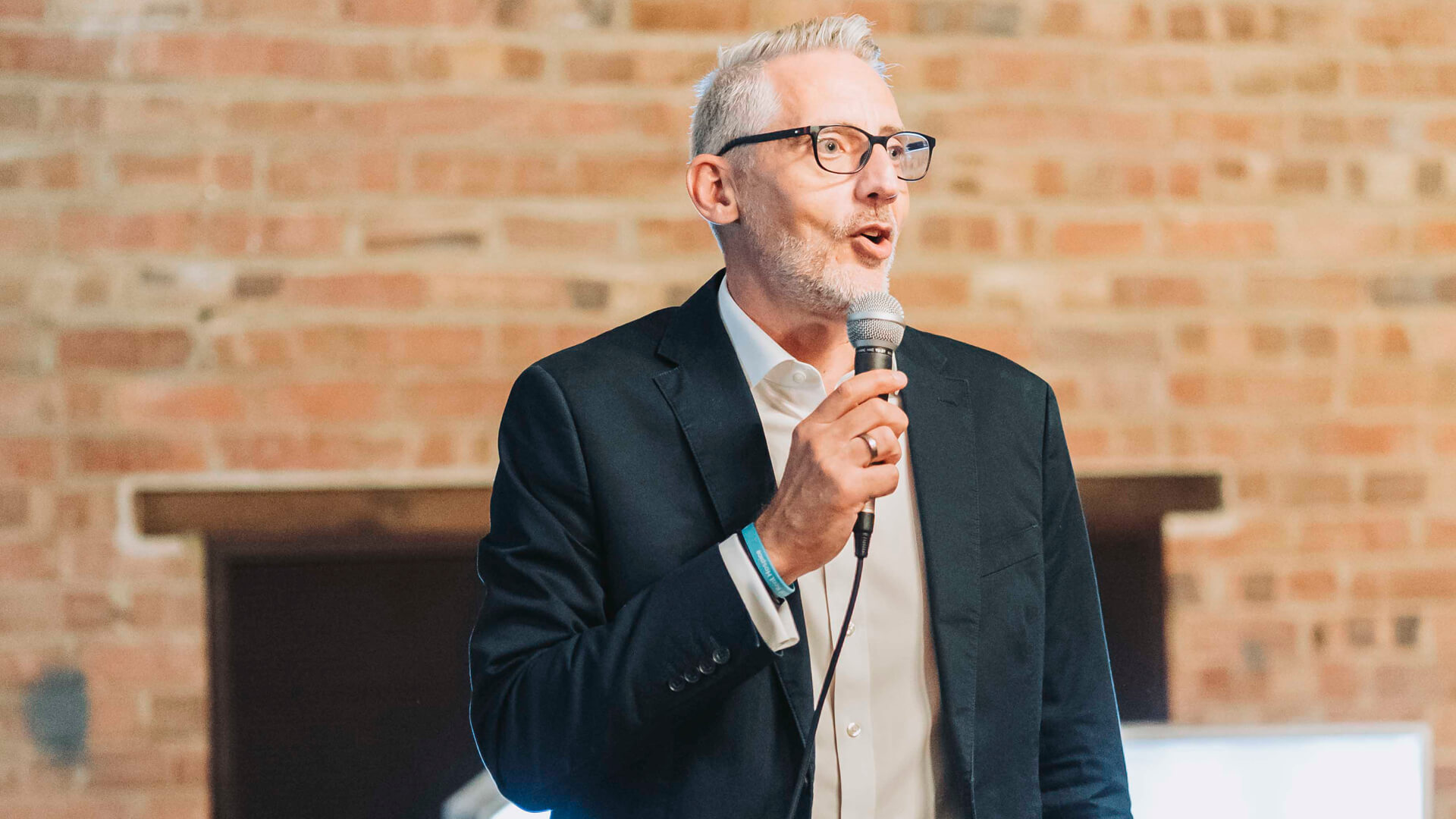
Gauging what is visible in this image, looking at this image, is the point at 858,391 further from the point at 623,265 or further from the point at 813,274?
the point at 623,265

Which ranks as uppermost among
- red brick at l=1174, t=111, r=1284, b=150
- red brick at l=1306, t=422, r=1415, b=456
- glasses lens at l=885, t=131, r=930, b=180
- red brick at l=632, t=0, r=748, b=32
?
red brick at l=632, t=0, r=748, b=32

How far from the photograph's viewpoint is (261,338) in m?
2.47

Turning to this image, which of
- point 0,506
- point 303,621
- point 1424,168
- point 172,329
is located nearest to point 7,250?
point 172,329

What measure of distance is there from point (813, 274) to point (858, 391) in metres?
0.31

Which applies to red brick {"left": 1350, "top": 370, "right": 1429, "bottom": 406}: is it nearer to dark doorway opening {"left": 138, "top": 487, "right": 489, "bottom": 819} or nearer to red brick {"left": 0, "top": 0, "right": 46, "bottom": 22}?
dark doorway opening {"left": 138, "top": 487, "right": 489, "bottom": 819}

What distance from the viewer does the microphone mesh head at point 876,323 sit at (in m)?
1.18

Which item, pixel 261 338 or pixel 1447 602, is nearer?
pixel 261 338

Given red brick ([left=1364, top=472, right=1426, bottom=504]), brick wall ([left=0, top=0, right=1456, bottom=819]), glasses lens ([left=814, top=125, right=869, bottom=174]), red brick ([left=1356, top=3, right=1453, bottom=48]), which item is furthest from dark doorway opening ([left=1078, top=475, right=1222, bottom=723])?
glasses lens ([left=814, top=125, right=869, bottom=174])

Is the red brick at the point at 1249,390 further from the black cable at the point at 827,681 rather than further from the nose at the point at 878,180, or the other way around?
the black cable at the point at 827,681

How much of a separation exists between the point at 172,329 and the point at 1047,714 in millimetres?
1969

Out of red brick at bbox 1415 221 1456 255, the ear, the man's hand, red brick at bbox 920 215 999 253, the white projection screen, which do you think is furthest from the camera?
red brick at bbox 1415 221 1456 255

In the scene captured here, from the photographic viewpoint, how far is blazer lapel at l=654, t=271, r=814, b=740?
1192 millimetres

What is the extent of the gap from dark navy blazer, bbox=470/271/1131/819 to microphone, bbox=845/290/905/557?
131 mm

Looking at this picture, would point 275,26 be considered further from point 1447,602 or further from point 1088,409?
point 1447,602
